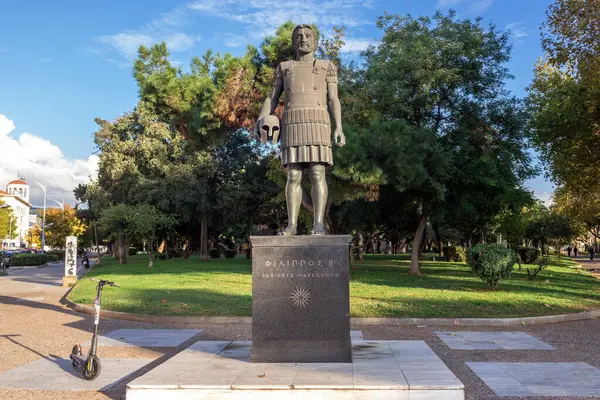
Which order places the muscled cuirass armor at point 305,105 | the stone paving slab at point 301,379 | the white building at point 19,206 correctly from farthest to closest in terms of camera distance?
the white building at point 19,206 → the muscled cuirass armor at point 305,105 → the stone paving slab at point 301,379

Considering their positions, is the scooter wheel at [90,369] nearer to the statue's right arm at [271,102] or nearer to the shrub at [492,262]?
the statue's right arm at [271,102]

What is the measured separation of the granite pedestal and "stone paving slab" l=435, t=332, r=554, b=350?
2.94 metres

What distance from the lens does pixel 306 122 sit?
7113mm

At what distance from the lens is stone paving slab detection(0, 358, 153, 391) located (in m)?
6.34

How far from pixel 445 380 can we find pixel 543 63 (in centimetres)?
3191

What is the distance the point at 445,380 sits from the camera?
5.59 m

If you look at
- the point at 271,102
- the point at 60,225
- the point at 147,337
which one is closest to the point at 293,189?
the point at 271,102

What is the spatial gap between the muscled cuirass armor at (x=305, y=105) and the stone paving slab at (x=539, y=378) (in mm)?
3471

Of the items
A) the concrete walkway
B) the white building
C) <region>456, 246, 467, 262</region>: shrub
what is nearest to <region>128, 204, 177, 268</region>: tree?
<region>456, 246, 467, 262</region>: shrub

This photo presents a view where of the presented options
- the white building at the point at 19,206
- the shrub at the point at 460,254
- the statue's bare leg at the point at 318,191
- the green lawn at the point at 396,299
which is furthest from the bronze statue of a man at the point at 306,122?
the white building at the point at 19,206

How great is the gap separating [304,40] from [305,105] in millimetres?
859

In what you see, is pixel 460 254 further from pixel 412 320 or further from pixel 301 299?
pixel 301 299

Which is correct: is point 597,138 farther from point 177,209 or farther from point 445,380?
point 177,209

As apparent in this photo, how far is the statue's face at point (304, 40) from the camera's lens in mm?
7277
